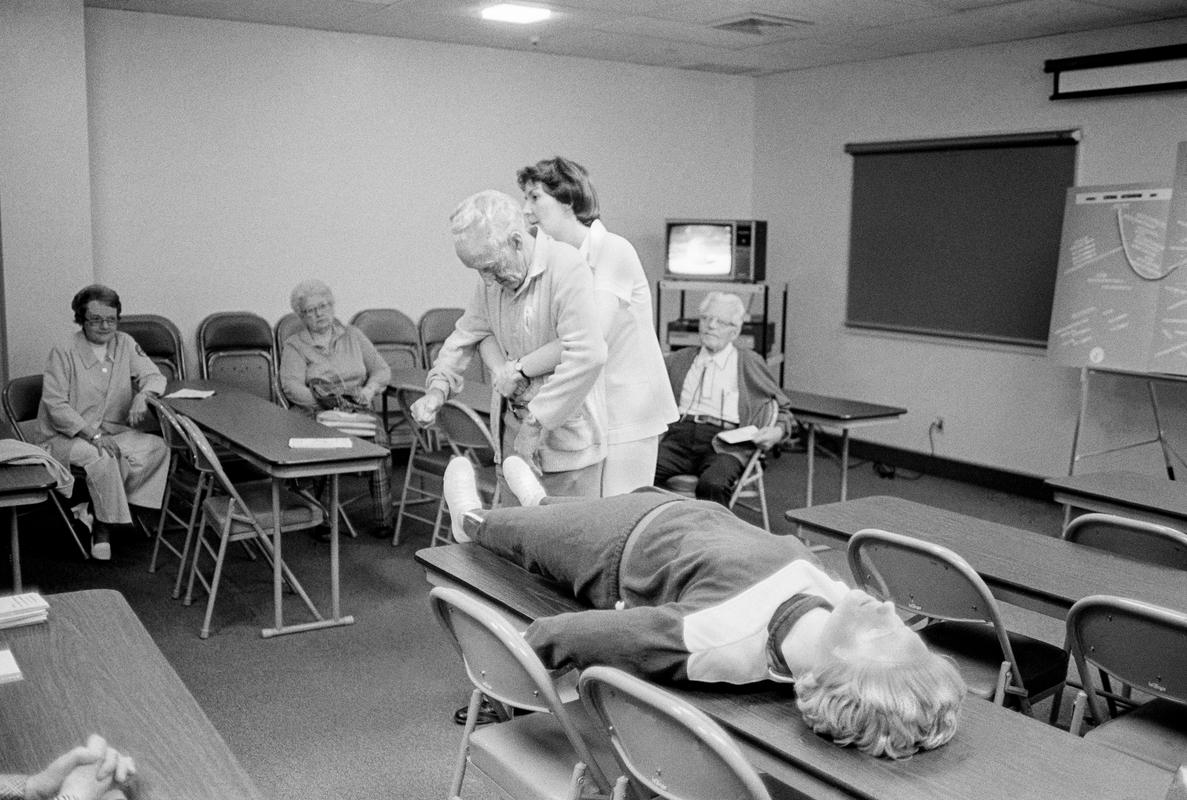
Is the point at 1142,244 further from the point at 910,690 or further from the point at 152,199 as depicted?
the point at 152,199

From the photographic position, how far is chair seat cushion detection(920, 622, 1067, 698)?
2.63 metres

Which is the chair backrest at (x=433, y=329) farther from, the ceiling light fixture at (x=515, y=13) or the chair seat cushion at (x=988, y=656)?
the chair seat cushion at (x=988, y=656)

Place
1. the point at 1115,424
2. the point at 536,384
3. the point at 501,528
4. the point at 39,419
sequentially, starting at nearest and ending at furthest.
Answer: the point at 501,528
the point at 536,384
the point at 39,419
the point at 1115,424

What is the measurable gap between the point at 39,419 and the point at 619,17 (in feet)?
11.3

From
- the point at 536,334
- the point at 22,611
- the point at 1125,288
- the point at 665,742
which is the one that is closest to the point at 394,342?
the point at 536,334

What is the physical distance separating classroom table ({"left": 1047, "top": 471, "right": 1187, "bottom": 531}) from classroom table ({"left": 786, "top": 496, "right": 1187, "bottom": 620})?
63cm

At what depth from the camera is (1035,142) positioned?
6355 mm

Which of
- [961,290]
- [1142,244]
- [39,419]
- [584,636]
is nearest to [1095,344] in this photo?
[1142,244]

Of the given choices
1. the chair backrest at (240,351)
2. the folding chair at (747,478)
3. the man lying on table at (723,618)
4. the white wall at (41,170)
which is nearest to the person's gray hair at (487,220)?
the man lying on table at (723,618)

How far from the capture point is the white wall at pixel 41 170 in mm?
5320

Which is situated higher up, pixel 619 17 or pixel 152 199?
pixel 619 17

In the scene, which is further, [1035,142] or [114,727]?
[1035,142]

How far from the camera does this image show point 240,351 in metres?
6.32

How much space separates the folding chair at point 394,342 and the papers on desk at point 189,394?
1535 millimetres
